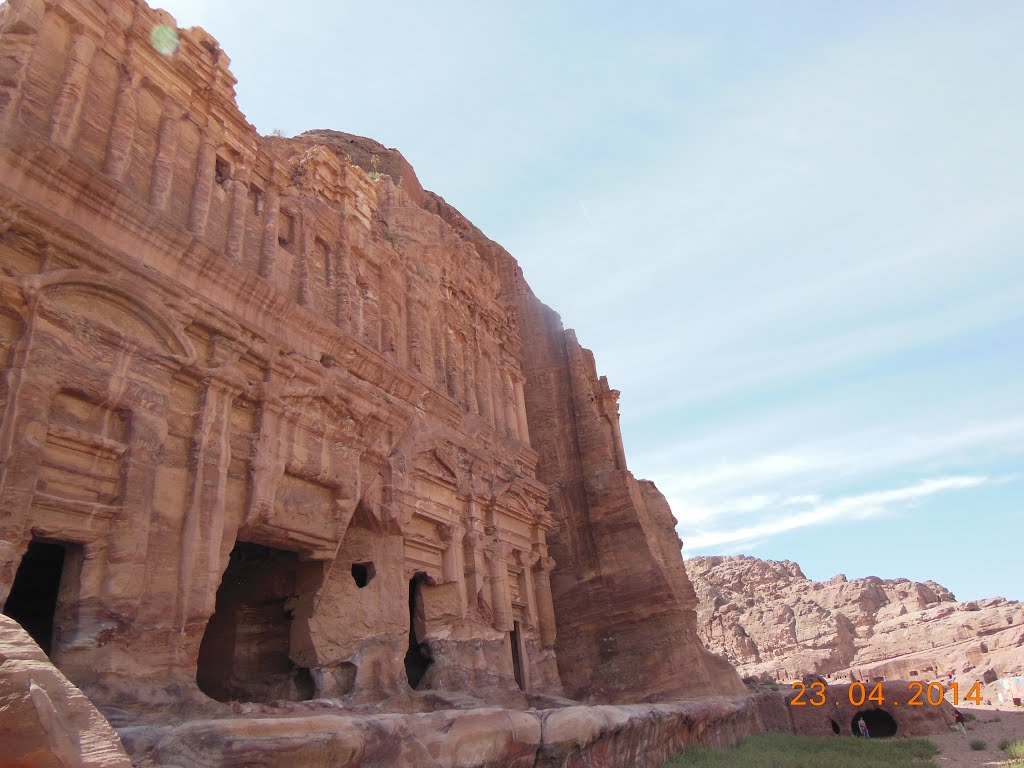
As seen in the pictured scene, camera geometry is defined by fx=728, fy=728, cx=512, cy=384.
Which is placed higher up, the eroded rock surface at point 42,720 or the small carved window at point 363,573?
the small carved window at point 363,573

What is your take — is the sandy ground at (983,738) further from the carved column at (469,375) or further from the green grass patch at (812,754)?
the carved column at (469,375)

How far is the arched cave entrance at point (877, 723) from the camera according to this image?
2242 cm

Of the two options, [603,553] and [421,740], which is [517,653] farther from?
[421,740]

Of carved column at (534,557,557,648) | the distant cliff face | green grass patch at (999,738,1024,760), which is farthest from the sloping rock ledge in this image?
the distant cliff face

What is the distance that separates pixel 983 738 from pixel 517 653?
1375 cm

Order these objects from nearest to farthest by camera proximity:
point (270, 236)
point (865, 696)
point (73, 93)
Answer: point (73, 93) → point (270, 236) → point (865, 696)

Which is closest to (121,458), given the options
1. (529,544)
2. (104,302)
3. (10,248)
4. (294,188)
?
(104,302)

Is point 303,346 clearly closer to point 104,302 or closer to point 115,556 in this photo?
point 104,302

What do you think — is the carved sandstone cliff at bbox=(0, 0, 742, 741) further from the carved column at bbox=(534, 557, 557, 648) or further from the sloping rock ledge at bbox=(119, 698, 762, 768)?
the sloping rock ledge at bbox=(119, 698, 762, 768)

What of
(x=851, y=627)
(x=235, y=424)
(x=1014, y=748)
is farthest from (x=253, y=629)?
(x=851, y=627)

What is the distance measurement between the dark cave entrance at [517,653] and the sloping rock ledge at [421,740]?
4248mm

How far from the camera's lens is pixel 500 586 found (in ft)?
48.4

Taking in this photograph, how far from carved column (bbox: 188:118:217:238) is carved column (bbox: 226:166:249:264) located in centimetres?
43

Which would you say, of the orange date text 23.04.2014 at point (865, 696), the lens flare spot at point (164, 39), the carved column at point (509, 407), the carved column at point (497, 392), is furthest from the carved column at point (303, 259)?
the orange date text 23.04.2014 at point (865, 696)
